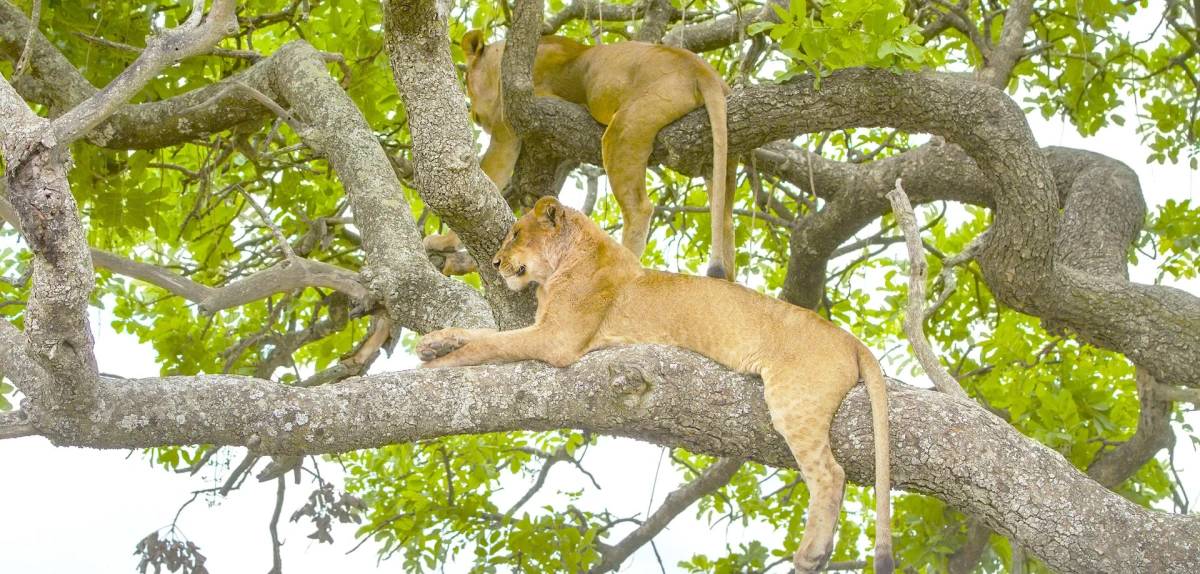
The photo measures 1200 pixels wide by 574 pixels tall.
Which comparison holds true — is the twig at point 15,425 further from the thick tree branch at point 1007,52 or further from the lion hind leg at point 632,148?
the thick tree branch at point 1007,52

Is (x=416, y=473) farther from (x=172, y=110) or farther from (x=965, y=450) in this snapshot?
(x=965, y=450)

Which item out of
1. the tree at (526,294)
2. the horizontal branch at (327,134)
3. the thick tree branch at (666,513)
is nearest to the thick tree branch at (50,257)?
the tree at (526,294)

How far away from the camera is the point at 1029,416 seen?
5.45 meters

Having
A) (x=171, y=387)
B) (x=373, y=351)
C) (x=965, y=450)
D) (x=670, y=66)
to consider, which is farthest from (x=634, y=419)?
(x=670, y=66)

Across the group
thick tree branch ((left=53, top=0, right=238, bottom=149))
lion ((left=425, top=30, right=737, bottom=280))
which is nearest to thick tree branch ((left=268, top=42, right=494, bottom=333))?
lion ((left=425, top=30, right=737, bottom=280))

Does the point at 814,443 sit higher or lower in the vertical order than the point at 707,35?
lower

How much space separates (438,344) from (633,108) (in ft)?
5.47

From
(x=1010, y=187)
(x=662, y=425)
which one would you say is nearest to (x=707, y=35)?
(x=1010, y=187)

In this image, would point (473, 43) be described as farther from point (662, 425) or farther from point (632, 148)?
point (662, 425)

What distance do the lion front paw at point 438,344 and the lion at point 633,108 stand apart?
117 centimetres

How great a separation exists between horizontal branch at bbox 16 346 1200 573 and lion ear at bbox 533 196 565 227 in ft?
2.33

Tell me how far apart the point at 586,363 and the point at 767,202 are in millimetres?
3424

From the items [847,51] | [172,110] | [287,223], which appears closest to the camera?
[847,51]

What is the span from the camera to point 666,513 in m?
6.15
